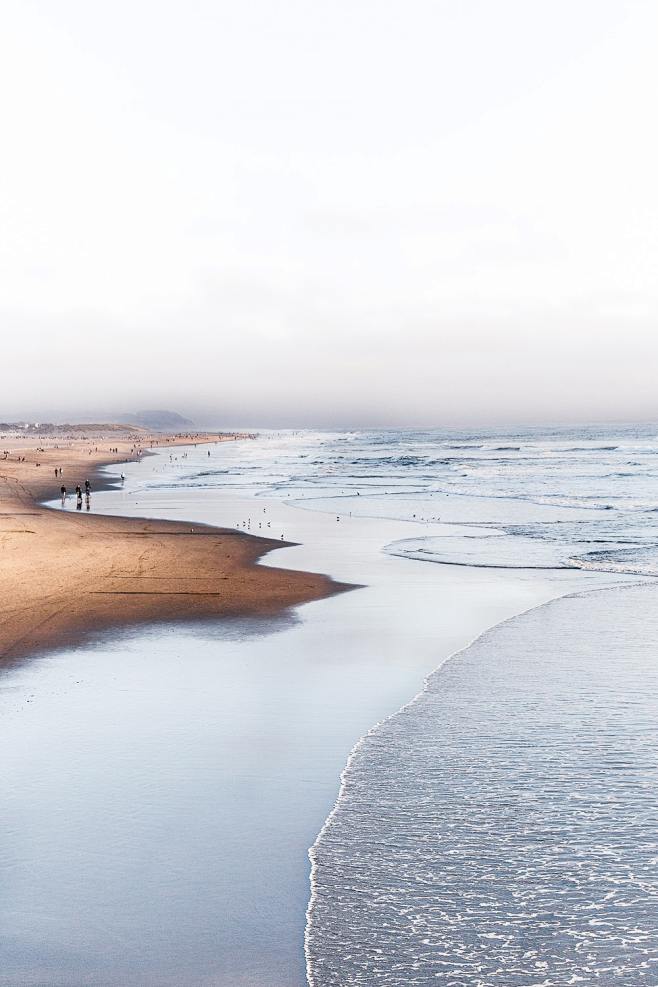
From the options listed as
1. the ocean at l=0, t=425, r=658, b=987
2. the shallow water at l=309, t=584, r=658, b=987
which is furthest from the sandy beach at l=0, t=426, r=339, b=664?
the shallow water at l=309, t=584, r=658, b=987

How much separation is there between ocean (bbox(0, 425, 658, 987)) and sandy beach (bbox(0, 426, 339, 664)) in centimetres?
142

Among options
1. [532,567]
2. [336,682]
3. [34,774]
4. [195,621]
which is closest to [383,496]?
[532,567]

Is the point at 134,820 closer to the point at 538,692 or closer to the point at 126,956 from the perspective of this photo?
the point at 126,956

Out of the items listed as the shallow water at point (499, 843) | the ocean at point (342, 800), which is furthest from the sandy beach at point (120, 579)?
the shallow water at point (499, 843)

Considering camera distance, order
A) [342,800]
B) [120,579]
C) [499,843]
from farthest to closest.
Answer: [120,579]
[342,800]
[499,843]

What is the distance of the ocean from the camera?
5.40 metres

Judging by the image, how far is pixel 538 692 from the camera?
35.6 ft

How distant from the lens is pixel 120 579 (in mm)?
20188

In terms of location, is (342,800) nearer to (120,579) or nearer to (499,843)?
(499,843)

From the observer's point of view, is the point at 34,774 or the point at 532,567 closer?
the point at 34,774

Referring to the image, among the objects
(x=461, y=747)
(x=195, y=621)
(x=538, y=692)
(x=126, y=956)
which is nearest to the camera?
(x=126, y=956)

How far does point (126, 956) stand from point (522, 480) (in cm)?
5849

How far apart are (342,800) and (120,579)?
45.2 ft

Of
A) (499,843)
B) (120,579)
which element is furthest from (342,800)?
(120,579)
